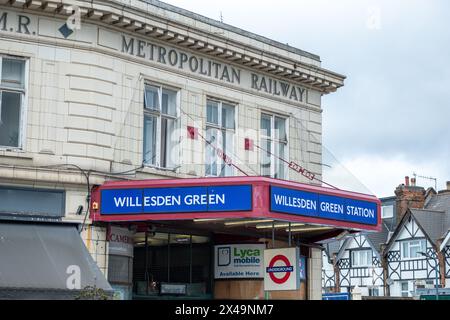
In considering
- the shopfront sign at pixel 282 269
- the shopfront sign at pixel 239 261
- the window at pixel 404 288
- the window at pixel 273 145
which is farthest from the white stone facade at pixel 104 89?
the window at pixel 404 288

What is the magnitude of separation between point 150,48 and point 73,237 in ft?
18.0

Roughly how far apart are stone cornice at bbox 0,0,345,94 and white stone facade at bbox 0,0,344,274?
1.1 inches

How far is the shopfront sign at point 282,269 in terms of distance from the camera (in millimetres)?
19641

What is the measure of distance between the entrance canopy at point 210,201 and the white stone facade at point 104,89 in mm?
640

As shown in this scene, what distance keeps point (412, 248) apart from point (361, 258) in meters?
5.83

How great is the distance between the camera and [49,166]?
18141 mm

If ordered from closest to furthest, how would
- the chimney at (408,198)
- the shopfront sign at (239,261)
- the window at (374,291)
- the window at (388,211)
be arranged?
the shopfront sign at (239,261)
the window at (374,291)
the chimney at (408,198)
the window at (388,211)

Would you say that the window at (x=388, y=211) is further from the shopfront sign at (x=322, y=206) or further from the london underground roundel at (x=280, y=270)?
the london underground roundel at (x=280, y=270)

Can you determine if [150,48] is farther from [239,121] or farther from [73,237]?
[73,237]

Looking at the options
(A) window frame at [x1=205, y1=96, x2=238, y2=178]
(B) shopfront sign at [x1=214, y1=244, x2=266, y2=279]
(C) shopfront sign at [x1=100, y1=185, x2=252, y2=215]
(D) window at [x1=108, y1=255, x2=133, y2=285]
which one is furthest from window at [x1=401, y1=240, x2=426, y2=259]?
(C) shopfront sign at [x1=100, y1=185, x2=252, y2=215]

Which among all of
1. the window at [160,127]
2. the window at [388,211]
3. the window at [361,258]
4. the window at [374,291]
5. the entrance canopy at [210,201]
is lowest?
the window at [374,291]

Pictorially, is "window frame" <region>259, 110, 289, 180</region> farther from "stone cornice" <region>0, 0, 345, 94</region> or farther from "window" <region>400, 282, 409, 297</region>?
"window" <region>400, 282, 409, 297</region>
